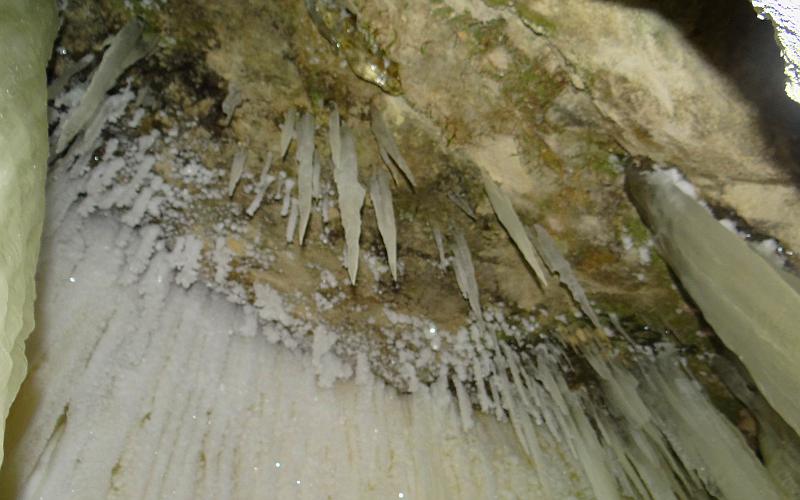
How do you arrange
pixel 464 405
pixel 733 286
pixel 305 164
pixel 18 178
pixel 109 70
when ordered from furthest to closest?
pixel 464 405 → pixel 305 164 → pixel 109 70 → pixel 733 286 → pixel 18 178

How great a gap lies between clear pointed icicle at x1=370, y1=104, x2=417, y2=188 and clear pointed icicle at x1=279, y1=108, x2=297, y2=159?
1.29ft

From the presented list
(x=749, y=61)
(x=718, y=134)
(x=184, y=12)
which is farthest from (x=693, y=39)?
(x=184, y=12)

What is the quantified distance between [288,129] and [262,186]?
0.39 metres

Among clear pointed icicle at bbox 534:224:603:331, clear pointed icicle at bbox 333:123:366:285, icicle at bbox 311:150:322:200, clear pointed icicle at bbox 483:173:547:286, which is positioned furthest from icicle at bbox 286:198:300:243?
clear pointed icicle at bbox 534:224:603:331

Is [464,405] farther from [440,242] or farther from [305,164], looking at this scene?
[305,164]

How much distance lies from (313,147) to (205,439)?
146 cm

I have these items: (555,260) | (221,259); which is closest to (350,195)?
(221,259)

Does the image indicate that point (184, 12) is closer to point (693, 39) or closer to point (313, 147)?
point (313, 147)

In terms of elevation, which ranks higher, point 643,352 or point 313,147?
point 313,147

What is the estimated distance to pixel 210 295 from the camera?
281cm

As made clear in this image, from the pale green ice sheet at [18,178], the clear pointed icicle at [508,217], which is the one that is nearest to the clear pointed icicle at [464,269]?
the clear pointed icicle at [508,217]

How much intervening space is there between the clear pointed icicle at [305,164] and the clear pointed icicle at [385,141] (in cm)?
32

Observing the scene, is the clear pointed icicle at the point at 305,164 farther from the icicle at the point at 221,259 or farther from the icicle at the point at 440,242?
the icicle at the point at 440,242

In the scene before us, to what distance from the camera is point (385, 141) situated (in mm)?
2586
